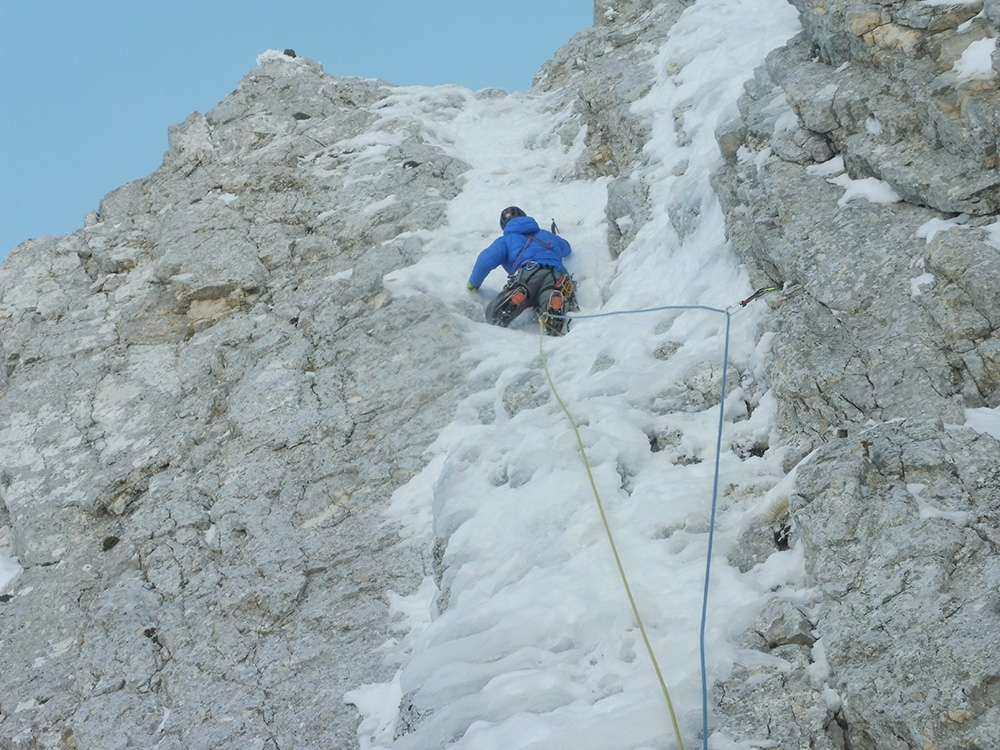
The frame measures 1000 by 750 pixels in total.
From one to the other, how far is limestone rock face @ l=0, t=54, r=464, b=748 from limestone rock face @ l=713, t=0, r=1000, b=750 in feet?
10.2

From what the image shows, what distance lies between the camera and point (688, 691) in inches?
157

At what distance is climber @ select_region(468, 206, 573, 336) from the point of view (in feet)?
30.1

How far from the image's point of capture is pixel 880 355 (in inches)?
205

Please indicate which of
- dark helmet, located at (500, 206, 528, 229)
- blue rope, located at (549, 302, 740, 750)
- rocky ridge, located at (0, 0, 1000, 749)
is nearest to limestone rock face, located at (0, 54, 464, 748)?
rocky ridge, located at (0, 0, 1000, 749)

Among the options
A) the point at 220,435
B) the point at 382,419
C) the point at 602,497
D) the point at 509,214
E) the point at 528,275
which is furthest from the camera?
the point at 509,214

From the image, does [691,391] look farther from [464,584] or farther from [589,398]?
[464,584]

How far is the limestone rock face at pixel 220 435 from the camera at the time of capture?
6.38 meters

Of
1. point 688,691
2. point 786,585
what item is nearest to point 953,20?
point 786,585

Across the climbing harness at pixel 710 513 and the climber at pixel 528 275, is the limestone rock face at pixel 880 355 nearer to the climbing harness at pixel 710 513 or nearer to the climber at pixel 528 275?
the climbing harness at pixel 710 513

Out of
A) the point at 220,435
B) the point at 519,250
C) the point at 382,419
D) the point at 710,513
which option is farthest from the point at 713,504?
the point at 220,435

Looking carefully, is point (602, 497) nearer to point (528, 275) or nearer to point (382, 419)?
point (382, 419)

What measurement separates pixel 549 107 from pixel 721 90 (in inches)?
237

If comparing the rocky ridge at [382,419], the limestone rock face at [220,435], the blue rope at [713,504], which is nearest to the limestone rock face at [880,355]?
the rocky ridge at [382,419]

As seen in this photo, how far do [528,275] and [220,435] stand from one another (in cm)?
377
